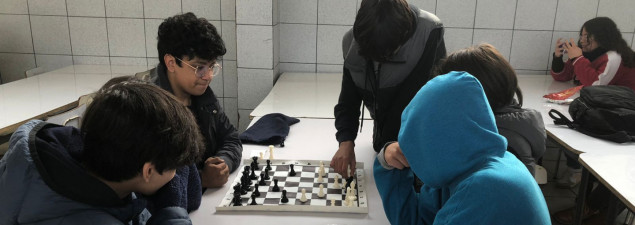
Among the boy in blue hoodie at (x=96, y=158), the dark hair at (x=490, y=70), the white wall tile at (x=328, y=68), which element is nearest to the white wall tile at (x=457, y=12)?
the white wall tile at (x=328, y=68)

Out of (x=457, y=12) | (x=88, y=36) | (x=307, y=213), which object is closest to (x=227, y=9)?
(x=88, y=36)

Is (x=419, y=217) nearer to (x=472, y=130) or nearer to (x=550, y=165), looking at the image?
(x=472, y=130)

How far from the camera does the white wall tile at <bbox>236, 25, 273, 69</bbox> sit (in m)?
3.19

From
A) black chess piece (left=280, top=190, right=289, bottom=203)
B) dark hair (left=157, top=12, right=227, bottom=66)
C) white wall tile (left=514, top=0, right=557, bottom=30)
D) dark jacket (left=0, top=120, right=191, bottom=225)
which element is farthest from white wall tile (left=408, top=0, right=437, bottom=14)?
dark jacket (left=0, top=120, right=191, bottom=225)

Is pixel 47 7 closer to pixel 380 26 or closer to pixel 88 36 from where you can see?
pixel 88 36

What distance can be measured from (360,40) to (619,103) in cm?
153

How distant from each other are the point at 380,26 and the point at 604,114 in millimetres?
1417

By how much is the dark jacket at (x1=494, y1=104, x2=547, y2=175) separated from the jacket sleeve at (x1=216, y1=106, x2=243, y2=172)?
38.1 inches

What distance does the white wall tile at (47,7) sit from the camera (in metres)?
3.53

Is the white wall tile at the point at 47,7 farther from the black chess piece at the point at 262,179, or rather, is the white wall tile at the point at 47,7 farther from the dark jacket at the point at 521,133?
the dark jacket at the point at 521,133

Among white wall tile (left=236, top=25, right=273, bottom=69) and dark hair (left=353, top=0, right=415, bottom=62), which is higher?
dark hair (left=353, top=0, right=415, bottom=62)

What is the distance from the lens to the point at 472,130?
36.6 inches

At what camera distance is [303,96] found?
304 cm

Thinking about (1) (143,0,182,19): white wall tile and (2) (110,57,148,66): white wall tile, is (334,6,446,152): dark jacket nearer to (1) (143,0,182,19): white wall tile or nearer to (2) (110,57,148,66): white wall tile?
(1) (143,0,182,19): white wall tile
